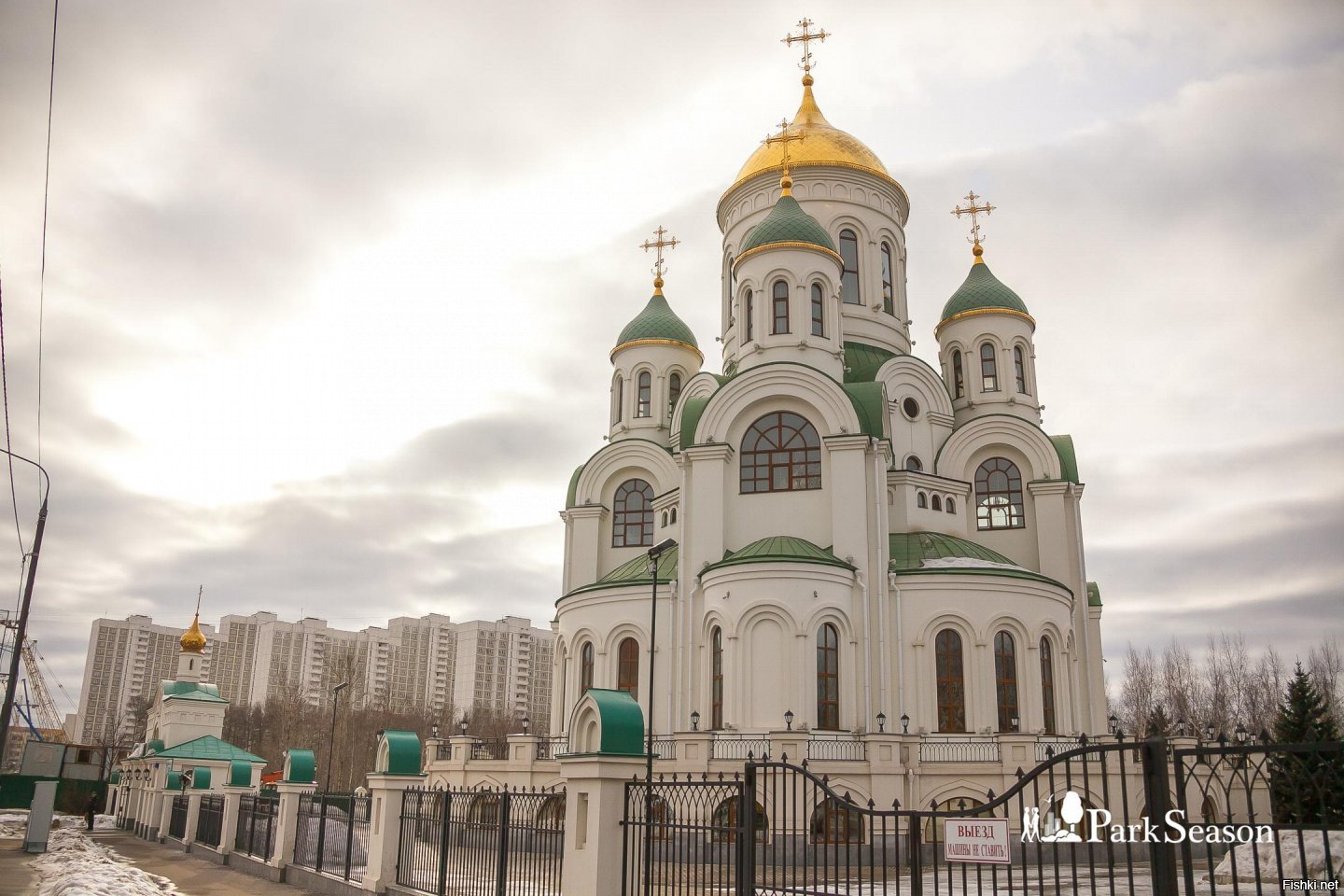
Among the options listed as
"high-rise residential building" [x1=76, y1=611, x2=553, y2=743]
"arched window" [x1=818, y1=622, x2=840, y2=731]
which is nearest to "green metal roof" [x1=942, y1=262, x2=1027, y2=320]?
"arched window" [x1=818, y1=622, x2=840, y2=731]

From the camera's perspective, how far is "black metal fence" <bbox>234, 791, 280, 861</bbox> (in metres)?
18.6

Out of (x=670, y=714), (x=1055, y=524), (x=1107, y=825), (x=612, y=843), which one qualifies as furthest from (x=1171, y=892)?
(x=1055, y=524)

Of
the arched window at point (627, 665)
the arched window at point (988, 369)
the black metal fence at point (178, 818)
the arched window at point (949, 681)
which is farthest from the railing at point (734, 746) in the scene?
the arched window at point (988, 369)

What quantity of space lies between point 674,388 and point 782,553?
35.6 feet

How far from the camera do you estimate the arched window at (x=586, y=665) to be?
1041 inches

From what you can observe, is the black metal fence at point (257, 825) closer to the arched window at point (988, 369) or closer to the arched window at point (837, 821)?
the arched window at point (837, 821)

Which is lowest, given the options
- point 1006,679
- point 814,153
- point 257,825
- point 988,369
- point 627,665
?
point 257,825

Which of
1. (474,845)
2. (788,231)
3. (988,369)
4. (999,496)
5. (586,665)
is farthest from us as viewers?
Result: (988,369)

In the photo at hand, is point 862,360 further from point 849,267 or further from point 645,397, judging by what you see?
point 645,397

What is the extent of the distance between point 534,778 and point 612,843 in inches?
638

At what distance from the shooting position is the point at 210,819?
2327cm

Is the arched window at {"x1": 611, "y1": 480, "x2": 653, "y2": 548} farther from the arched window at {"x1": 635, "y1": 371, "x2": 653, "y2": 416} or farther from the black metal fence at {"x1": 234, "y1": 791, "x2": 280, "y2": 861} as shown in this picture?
the black metal fence at {"x1": 234, "y1": 791, "x2": 280, "y2": 861}

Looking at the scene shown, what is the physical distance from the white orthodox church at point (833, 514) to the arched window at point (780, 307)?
56 millimetres

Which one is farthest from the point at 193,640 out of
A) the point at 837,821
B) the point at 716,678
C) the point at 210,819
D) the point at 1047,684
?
the point at 837,821
